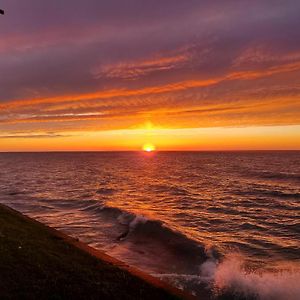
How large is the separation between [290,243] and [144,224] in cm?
1082

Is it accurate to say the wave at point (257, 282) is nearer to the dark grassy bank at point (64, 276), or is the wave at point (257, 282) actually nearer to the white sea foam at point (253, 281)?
the white sea foam at point (253, 281)

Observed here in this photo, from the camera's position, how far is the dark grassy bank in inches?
425

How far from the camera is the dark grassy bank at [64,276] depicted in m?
10.8

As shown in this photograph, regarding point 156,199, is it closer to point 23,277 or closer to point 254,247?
point 254,247

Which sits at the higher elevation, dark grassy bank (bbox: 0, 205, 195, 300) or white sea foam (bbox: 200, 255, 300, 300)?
dark grassy bank (bbox: 0, 205, 195, 300)

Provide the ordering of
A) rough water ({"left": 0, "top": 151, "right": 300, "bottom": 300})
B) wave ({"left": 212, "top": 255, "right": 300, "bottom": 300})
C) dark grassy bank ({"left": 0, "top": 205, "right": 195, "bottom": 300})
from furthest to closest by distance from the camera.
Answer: rough water ({"left": 0, "top": 151, "right": 300, "bottom": 300})
wave ({"left": 212, "top": 255, "right": 300, "bottom": 300})
dark grassy bank ({"left": 0, "top": 205, "right": 195, "bottom": 300})

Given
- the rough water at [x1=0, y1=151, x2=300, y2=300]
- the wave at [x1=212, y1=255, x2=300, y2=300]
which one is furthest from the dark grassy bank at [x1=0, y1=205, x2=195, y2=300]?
the wave at [x1=212, y1=255, x2=300, y2=300]

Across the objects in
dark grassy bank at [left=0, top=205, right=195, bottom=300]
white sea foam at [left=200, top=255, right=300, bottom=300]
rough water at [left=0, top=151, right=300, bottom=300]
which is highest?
dark grassy bank at [left=0, top=205, right=195, bottom=300]

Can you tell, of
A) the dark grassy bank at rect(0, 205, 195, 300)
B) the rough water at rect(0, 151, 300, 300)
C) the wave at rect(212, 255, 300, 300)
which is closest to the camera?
the dark grassy bank at rect(0, 205, 195, 300)

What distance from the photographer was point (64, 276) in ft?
39.4

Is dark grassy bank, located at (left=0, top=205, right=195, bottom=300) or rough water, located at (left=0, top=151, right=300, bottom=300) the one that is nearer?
dark grassy bank, located at (left=0, top=205, right=195, bottom=300)

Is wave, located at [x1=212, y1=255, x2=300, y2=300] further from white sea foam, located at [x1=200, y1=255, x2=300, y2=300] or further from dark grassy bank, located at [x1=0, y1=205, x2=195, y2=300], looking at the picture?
dark grassy bank, located at [x1=0, y1=205, x2=195, y2=300]

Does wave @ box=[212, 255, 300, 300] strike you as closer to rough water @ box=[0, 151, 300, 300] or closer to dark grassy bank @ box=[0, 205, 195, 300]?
rough water @ box=[0, 151, 300, 300]

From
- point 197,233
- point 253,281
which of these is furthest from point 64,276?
point 197,233
